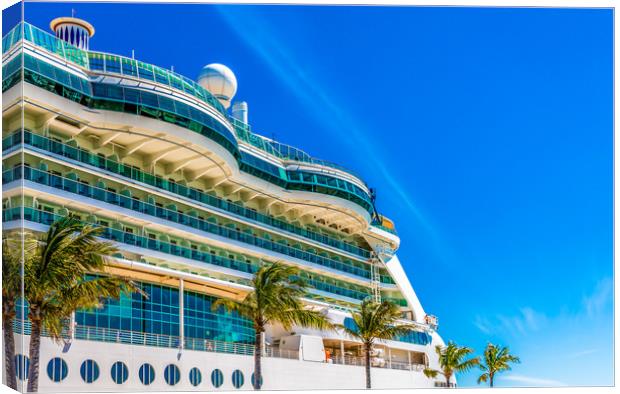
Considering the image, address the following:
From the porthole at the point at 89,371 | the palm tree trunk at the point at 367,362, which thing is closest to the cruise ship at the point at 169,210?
the porthole at the point at 89,371

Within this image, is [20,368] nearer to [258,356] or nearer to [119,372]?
[119,372]

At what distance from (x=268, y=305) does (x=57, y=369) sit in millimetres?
10721

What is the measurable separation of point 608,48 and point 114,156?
22502mm

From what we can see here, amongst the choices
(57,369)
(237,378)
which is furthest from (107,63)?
(237,378)

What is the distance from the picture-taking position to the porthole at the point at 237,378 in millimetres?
43156

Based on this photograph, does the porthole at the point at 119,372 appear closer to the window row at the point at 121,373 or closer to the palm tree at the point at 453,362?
the window row at the point at 121,373

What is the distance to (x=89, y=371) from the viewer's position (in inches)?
1437

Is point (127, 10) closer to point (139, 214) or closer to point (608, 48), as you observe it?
point (139, 214)

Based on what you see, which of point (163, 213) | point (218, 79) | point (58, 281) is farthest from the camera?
point (218, 79)

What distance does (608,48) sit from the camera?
39.2 m

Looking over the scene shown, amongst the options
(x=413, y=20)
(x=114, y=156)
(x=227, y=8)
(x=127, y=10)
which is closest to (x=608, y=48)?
(x=413, y=20)

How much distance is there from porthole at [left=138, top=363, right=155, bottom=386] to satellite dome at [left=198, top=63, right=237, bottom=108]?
60.4 ft

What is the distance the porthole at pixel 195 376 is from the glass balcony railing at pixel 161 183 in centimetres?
948

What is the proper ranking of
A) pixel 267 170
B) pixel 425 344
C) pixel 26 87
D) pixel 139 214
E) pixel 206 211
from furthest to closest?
1. pixel 425 344
2. pixel 267 170
3. pixel 206 211
4. pixel 139 214
5. pixel 26 87
